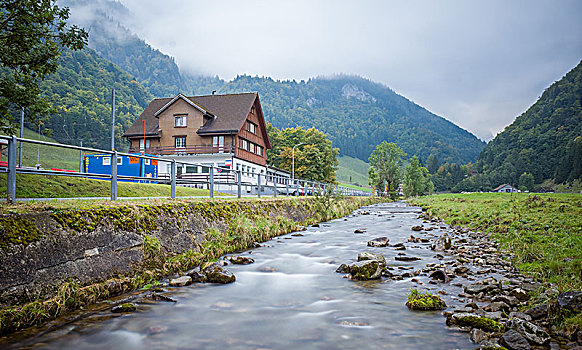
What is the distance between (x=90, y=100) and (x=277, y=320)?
4148 inches

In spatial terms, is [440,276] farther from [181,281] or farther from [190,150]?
[190,150]

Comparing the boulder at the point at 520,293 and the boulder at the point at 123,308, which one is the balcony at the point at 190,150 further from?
the boulder at the point at 520,293

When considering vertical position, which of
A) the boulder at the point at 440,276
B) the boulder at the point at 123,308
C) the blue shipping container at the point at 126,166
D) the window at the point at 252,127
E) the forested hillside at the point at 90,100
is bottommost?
the boulder at the point at 123,308

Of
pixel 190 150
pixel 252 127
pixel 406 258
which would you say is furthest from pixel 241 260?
pixel 252 127

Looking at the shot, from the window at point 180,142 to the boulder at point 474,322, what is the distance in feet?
156

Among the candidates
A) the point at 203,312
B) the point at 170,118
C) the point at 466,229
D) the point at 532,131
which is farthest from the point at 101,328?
the point at 532,131

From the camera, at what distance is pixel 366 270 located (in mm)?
7836

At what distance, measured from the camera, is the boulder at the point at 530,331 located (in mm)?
3997

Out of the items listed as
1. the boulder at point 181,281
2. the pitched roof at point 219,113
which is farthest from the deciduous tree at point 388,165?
the boulder at point 181,281

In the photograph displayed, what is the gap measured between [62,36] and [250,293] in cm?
1277

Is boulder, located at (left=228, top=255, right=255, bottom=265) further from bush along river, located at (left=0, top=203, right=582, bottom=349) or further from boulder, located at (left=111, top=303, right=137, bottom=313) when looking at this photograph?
boulder, located at (left=111, top=303, right=137, bottom=313)

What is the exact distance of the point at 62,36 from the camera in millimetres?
13656

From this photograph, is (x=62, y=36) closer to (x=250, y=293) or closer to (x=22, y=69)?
(x=22, y=69)

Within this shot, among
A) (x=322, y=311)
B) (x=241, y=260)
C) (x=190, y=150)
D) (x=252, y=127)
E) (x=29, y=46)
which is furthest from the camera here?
(x=252, y=127)
